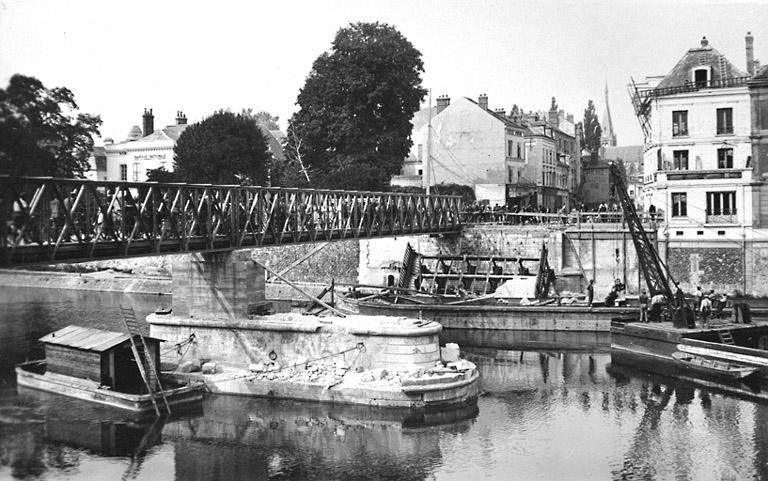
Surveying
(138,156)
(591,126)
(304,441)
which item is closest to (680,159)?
(304,441)

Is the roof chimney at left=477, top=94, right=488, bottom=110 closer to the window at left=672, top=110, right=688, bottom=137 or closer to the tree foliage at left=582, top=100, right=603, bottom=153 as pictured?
the window at left=672, top=110, right=688, bottom=137

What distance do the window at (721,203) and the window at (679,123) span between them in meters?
4.05

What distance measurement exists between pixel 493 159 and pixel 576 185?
23211mm

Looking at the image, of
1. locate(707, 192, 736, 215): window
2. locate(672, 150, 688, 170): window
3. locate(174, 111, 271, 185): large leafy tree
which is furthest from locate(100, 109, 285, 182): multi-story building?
locate(707, 192, 736, 215): window

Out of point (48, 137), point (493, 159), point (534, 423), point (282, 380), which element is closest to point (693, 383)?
point (534, 423)

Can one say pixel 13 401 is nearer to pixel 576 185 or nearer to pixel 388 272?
pixel 388 272

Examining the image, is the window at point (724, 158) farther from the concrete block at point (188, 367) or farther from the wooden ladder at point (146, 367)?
the wooden ladder at point (146, 367)

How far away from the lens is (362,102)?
215ft

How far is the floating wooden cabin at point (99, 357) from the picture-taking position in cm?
2591

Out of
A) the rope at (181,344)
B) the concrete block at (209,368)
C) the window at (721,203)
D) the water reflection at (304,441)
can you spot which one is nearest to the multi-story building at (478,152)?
the window at (721,203)

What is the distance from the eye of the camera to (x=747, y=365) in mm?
28969

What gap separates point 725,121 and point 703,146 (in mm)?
1860

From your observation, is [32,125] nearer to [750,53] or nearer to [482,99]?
[750,53]

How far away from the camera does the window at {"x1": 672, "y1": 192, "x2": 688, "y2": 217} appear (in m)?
47.3
